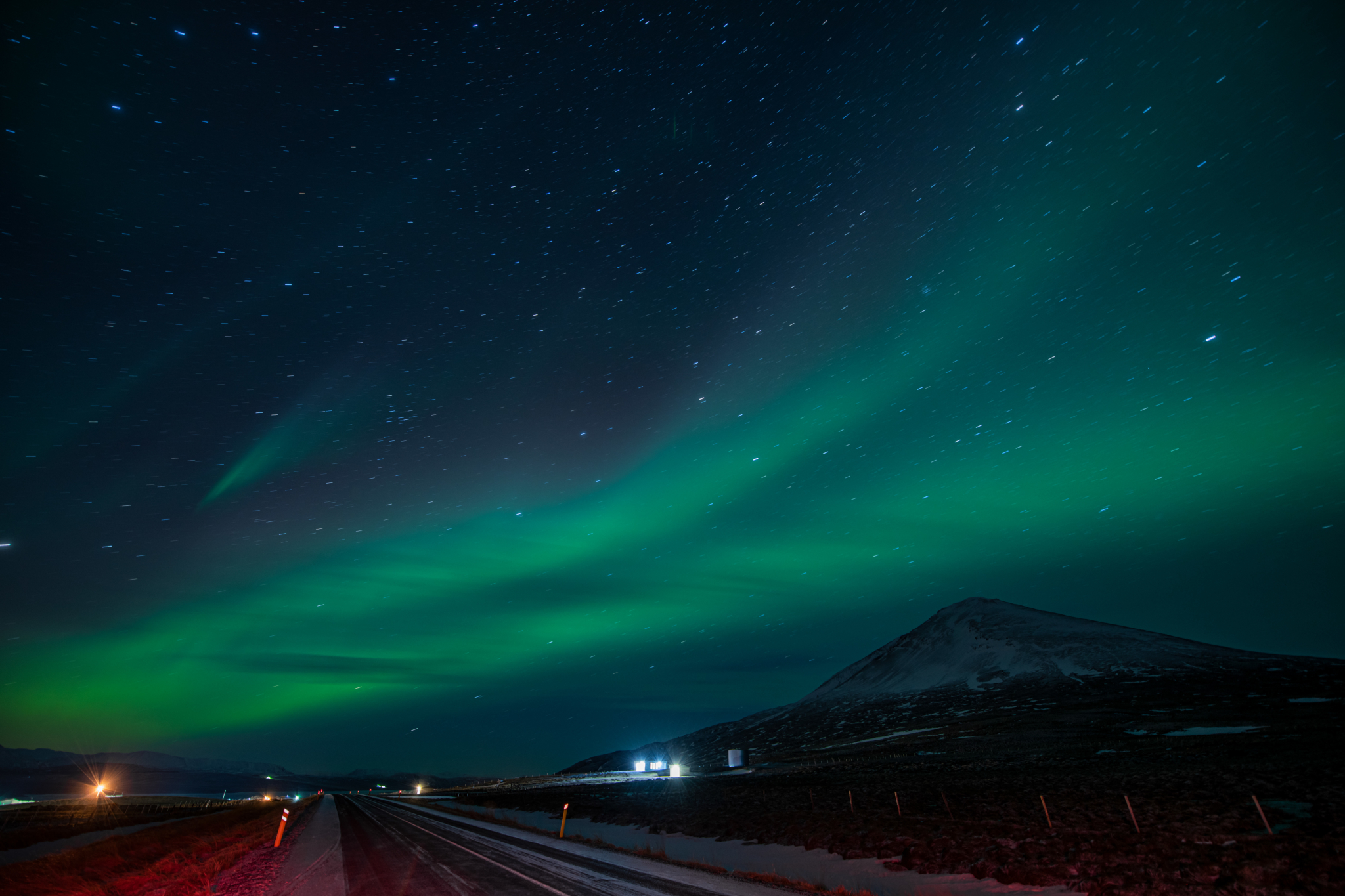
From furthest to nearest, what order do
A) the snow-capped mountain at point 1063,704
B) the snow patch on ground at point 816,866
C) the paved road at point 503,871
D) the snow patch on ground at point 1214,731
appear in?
1. the snow-capped mountain at point 1063,704
2. the snow patch on ground at point 1214,731
3. the snow patch on ground at point 816,866
4. the paved road at point 503,871

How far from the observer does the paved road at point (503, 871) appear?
43.7 feet

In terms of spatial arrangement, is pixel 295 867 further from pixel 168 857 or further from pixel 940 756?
pixel 940 756

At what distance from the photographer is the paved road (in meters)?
13.3

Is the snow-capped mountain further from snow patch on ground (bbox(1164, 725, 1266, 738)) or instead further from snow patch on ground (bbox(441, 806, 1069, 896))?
snow patch on ground (bbox(441, 806, 1069, 896))

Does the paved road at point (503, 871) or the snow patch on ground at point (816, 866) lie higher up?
the paved road at point (503, 871)

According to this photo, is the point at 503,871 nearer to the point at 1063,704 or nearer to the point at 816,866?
the point at 816,866

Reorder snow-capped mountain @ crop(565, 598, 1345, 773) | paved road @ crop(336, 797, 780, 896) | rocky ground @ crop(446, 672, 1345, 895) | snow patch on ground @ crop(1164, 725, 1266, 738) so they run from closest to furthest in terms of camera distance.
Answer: paved road @ crop(336, 797, 780, 896) → rocky ground @ crop(446, 672, 1345, 895) → snow patch on ground @ crop(1164, 725, 1266, 738) → snow-capped mountain @ crop(565, 598, 1345, 773)

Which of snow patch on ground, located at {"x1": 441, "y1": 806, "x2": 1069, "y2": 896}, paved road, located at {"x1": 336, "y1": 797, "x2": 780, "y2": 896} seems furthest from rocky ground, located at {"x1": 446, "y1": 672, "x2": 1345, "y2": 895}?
paved road, located at {"x1": 336, "y1": 797, "x2": 780, "y2": 896}

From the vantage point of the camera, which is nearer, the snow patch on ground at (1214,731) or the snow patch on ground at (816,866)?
the snow patch on ground at (816,866)

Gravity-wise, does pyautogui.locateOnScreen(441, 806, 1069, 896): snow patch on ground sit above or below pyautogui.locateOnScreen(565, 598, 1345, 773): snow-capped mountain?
above

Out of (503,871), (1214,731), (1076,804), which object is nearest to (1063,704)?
(1214,731)

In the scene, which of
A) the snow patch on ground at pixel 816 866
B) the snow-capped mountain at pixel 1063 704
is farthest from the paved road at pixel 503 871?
the snow-capped mountain at pixel 1063 704

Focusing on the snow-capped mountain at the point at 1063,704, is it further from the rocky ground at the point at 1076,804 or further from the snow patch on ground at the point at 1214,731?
the rocky ground at the point at 1076,804

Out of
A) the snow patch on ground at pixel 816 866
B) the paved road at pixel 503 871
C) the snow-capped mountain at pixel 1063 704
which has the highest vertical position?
the paved road at pixel 503 871
